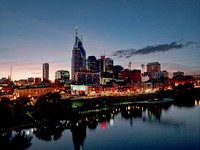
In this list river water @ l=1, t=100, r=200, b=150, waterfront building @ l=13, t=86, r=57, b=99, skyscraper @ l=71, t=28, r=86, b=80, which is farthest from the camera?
skyscraper @ l=71, t=28, r=86, b=80

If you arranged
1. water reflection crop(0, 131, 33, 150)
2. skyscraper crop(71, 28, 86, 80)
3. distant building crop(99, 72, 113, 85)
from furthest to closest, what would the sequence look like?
skyscraper crop(71, 28, 86, 80)
distant building crop(99, 72, 113, 85)
water reflection crop(0, 131, 33, 150)

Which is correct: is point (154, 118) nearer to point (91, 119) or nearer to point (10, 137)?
point (91, 119)

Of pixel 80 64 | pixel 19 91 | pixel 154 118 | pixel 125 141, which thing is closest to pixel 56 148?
pixel 125 141

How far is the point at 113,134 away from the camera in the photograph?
27125mm

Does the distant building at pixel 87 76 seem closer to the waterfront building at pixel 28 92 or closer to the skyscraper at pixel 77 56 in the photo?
the skyscraper at pixel 77 56

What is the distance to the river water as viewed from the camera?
22.7 metres

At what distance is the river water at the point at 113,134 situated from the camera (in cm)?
2272

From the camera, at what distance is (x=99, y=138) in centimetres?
2550

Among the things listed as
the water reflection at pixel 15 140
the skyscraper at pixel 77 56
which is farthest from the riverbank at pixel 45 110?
the skyscraper at pixel 77 56

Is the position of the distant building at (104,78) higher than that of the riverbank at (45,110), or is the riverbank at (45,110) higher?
the distant building at (104,78)

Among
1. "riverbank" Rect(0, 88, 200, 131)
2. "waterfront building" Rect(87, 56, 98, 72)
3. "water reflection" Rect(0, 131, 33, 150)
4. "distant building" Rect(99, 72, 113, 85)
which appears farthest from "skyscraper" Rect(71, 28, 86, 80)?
"water reflection" Rect(0, 131, 33, 150)

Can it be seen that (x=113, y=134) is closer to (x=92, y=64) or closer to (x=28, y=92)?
(x=28, y=92)

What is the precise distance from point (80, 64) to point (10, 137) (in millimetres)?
130958

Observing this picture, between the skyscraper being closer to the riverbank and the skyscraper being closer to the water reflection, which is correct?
the riverbank
